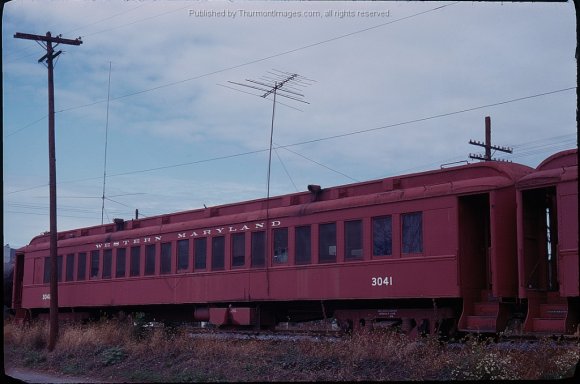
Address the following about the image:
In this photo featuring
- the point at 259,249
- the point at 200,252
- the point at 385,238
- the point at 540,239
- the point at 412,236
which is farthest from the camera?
the point at 200,252

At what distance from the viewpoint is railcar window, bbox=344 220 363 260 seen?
17234mm

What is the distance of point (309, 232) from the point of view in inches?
731

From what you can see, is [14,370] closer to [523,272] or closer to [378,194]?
[378,194]

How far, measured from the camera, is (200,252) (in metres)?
21.8

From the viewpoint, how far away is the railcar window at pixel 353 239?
17234 millimetres

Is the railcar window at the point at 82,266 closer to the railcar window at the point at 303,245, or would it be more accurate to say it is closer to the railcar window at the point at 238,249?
the railcar window at the point at 238,249

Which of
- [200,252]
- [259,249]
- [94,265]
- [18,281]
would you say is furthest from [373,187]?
[18,281]

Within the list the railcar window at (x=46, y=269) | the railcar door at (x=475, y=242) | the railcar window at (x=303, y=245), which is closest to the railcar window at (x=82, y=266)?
the railcar window at (x=46, y=269)

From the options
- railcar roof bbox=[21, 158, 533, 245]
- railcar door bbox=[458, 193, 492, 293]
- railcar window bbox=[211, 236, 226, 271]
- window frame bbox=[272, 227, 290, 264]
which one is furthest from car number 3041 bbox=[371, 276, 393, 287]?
railcar window bbox=[211, 236, 226, 271]

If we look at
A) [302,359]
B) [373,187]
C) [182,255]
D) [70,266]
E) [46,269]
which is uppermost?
[373,187]

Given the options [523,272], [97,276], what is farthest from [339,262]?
[97,276]

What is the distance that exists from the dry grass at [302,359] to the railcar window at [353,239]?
2.33m

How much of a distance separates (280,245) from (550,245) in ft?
23.2

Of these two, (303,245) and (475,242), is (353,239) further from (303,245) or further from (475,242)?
(475,242)
